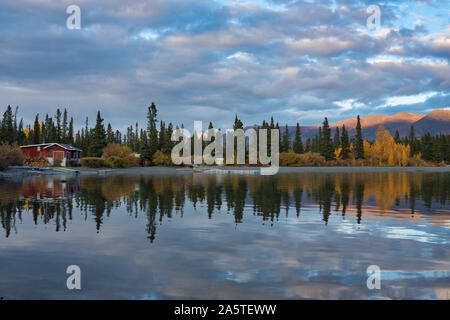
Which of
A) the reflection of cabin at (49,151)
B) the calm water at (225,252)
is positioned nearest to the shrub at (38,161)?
the reflection of cabin at (49,151)

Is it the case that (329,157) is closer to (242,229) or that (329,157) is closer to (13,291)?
(242,229)

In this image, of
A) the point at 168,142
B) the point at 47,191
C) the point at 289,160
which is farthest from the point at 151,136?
the point at 47,191

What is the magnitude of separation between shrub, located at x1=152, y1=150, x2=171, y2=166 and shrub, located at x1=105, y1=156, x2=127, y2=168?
36.6ft

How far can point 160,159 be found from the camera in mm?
86375

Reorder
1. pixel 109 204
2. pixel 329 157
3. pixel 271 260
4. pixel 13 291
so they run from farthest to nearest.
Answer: pixel 329 157 → pixel 109 204 → pixel 271 260 → pixel 13 291

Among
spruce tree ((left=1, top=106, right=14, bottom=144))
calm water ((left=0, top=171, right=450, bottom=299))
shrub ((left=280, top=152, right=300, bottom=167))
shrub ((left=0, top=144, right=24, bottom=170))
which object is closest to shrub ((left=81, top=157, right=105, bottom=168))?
shrub ((left=0, top=144, right=24, bottom=170))

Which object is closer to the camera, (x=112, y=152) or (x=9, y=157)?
(x=9, y=157)

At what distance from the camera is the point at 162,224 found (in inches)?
564

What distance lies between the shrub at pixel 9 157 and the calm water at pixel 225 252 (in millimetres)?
39146

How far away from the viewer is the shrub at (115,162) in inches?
2844

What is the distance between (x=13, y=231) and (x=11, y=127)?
94603 mm

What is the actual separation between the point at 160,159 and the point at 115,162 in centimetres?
1448

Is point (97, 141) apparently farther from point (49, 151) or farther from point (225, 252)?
point (225, 252)
